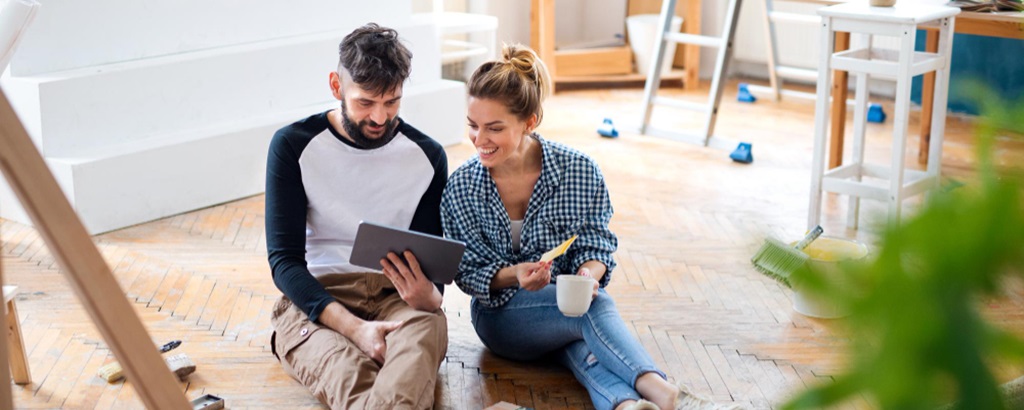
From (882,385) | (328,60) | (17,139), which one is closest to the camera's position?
(882,385)

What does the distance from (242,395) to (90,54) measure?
6.72ft

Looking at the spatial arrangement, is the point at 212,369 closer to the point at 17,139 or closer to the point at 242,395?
the point at 242,395

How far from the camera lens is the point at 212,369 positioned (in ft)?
9.10

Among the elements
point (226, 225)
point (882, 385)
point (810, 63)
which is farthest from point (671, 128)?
point (882, 385)

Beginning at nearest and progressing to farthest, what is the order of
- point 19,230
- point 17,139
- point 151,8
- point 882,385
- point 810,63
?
point 882,385 < point 17,139 < point 19,230 < point 151,8 < point 810,63

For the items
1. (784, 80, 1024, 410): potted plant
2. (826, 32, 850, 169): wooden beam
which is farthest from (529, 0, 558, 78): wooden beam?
(784, 80, 1024, 410): potted plant

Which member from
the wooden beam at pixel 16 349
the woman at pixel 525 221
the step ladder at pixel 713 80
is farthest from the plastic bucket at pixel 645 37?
Result: the wooden beam at pixel 16 349

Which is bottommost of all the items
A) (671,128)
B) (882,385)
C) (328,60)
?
(671,128)

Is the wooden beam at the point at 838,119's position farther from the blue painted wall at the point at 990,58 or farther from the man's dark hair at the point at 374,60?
the man's dark hair at the point at 374,60

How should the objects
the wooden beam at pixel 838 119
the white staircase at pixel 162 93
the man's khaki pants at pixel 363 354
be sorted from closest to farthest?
the man's khaki pants at pixel 363 354 → the white staircase at pixel 162 93 → the wooden beam at pixel 838 119

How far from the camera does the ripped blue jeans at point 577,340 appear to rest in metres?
2.41

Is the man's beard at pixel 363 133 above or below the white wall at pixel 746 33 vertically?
above

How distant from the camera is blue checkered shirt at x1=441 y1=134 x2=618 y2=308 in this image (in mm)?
2609

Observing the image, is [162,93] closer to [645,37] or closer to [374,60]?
[374,60]
